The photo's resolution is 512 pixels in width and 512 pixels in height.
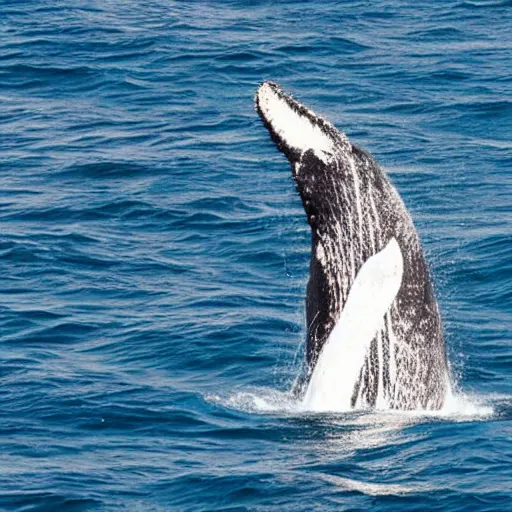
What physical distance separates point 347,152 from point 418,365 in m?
2.40

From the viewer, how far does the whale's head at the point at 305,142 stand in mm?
16484

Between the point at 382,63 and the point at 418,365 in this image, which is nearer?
the point at 418,365

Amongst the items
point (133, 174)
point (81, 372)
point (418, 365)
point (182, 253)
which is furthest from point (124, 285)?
point (418, 365)

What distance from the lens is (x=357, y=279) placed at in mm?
16891

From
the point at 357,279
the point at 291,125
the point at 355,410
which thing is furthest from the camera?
the point at 355,410

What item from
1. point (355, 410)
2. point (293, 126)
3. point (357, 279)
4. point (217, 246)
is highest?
point (293, 126)

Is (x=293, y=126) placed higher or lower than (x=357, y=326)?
higher

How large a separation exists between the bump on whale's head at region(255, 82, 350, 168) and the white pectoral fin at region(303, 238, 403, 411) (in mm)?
1247

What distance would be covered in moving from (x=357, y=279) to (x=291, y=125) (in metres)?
1.74

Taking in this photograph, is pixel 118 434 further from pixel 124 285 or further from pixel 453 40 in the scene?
pixel 453 40

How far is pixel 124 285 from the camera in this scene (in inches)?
993

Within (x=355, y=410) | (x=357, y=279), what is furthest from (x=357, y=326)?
(x=355, y=410)

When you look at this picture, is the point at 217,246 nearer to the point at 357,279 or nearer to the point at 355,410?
the point at 355,410

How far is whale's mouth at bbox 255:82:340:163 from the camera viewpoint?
1647cm
